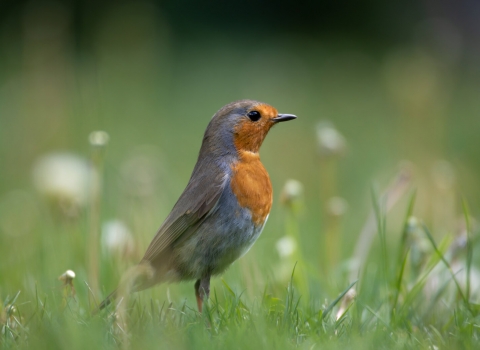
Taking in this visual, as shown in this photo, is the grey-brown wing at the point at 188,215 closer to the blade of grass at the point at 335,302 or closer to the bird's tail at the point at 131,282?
the bird's tail at the point at 131,282

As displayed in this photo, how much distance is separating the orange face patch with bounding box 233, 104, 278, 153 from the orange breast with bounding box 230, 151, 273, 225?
0.14 meters

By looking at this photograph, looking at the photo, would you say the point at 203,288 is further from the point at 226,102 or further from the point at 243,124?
the point at 226,102

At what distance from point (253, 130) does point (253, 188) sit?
1.54 ft

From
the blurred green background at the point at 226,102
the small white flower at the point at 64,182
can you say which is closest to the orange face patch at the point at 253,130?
the blurred green background at the point at 226,102

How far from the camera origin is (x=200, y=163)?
4008 millimetres

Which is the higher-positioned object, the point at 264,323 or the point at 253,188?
the point at 253,188

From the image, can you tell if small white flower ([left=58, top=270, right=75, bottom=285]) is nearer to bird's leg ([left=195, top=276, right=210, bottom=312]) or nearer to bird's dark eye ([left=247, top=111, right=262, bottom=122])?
bird's leg ([left=195, top=276, right=210, bottom=312])

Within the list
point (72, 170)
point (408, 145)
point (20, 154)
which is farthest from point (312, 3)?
point (72, 170)

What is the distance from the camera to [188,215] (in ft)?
12.0

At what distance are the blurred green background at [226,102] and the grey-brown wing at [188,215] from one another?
1.67 ft

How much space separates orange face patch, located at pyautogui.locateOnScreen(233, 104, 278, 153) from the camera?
4.03m

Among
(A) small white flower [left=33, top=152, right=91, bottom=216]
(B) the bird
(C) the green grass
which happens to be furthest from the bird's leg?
(A) small white flower [left=33, top=152, right=91, bottom=216]

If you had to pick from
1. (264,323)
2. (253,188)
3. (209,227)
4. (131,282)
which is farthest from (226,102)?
(264,323)

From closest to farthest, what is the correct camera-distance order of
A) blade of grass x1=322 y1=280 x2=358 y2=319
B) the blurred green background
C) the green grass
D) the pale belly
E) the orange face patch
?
the green grass, blade of grass x1=322 y1=280 x2=358 y2=319, the pale belly, the orange face patch, the blurred green background
